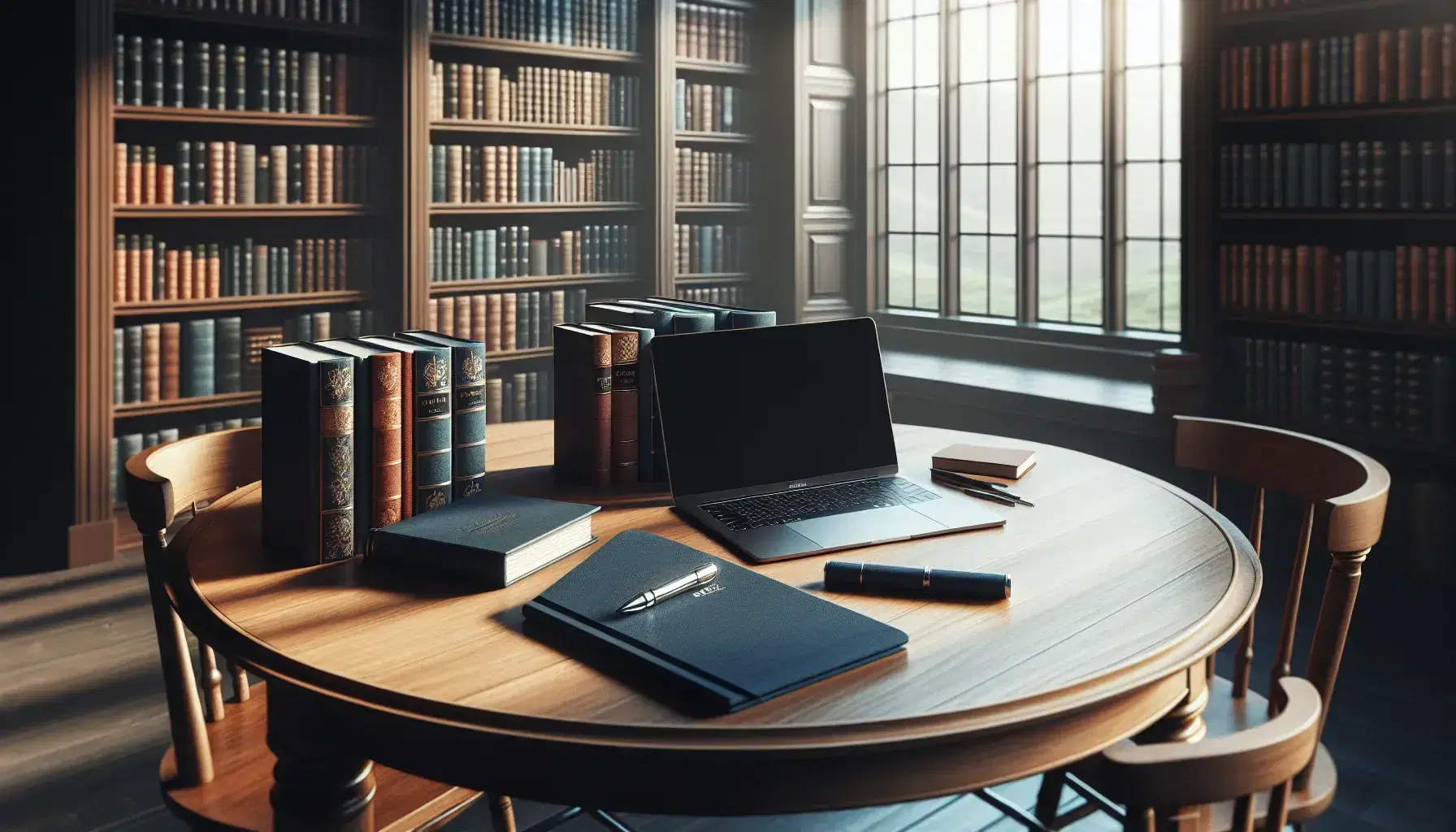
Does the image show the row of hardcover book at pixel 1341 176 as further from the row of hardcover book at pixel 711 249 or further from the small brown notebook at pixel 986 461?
the small brown notebook at pixel 986 461

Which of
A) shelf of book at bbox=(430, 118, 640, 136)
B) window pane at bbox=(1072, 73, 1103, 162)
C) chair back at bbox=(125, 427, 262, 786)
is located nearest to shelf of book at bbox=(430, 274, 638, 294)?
shelf of book at bbox=(430, 118, 640, 136)

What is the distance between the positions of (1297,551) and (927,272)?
4.11 m

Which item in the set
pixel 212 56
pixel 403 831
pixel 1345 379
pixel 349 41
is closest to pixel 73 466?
pixel 212 56

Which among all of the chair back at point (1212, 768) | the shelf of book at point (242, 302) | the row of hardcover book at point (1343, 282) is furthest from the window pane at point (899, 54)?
the chair back at point (1212, 768)

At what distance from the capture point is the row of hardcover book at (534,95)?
4.72 m

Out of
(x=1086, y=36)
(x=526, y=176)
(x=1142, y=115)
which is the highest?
(x=1086, y=36)

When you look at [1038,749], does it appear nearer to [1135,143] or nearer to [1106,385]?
[1106,385]

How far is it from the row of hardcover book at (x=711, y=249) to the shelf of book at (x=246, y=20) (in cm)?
163

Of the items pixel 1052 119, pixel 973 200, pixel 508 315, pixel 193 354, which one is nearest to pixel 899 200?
pixel 973 200

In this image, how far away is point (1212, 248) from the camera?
4.22 m

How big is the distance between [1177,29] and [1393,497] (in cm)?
200

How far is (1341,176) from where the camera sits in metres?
3.87

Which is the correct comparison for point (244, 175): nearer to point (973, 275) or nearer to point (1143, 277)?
point (973, 275)

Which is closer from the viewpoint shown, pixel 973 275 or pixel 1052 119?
pixel 1052 119
